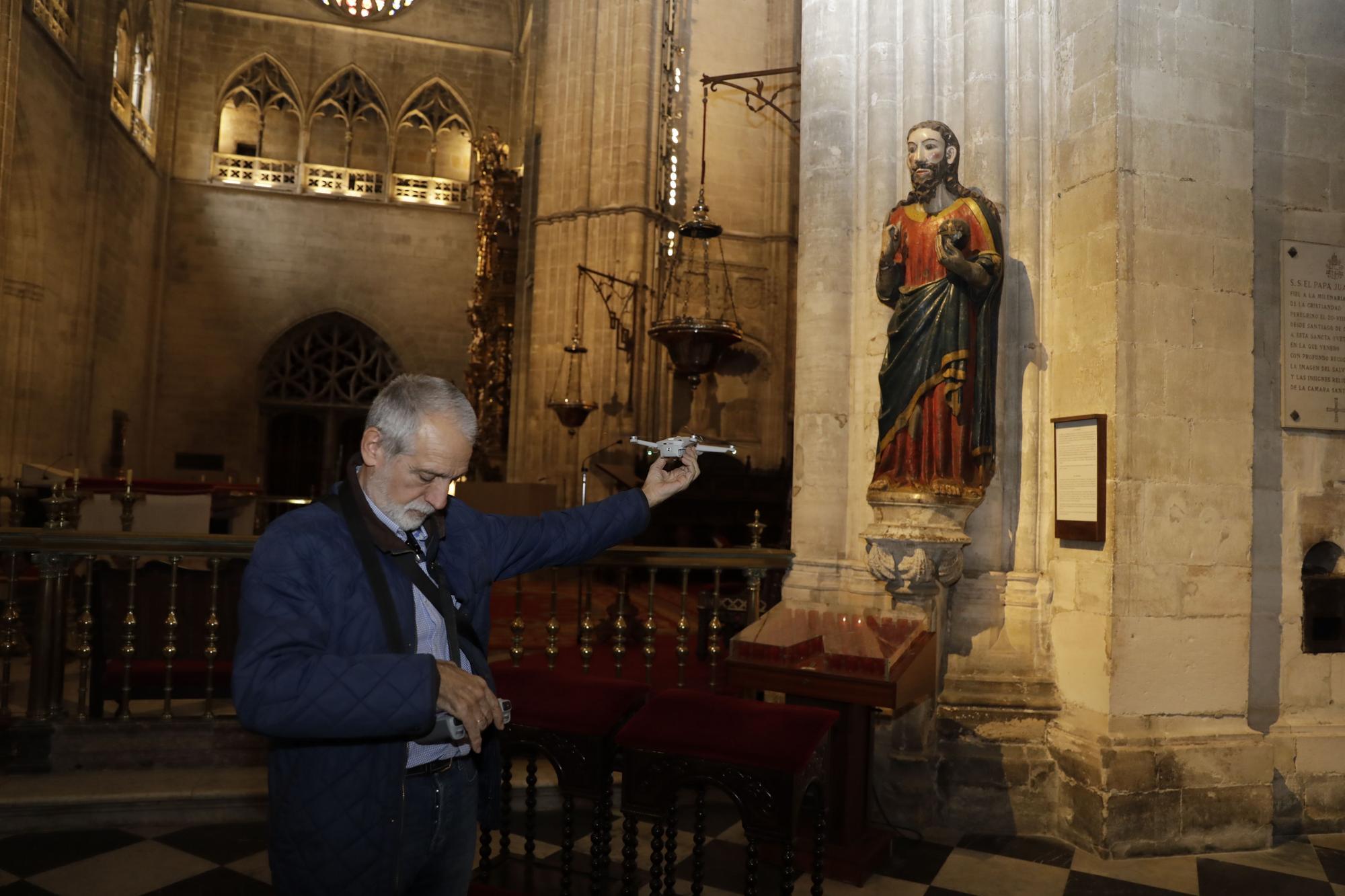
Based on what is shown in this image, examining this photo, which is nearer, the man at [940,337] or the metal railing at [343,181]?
the man at [940,337]

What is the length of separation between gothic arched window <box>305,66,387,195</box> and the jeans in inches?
728

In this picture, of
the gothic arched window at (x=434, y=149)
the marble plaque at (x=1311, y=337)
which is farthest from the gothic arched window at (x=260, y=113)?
the marble plaque at (x=1311, y=337)

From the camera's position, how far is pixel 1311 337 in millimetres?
4160

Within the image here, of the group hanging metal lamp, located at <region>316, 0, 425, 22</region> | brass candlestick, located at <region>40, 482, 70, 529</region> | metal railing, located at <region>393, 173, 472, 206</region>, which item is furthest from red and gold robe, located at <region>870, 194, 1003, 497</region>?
hanging metal lamp, located at <region>316, 0, 425, 22</region>

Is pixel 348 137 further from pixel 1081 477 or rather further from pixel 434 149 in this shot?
pixel 1081 477

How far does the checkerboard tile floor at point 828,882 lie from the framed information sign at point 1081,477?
119cm

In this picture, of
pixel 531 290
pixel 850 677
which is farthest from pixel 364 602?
pixel 531 290

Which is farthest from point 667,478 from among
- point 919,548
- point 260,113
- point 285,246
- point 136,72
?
point 260,113

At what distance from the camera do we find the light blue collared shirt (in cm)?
181

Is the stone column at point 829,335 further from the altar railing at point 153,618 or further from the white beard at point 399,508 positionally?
the white beard at point 399,508

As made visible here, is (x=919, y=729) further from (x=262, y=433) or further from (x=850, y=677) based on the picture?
(x=262, y=433)

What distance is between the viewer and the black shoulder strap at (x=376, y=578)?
5.62 ft

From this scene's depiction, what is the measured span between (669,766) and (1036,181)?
9.29 ft

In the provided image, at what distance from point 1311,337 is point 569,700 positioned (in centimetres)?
337
